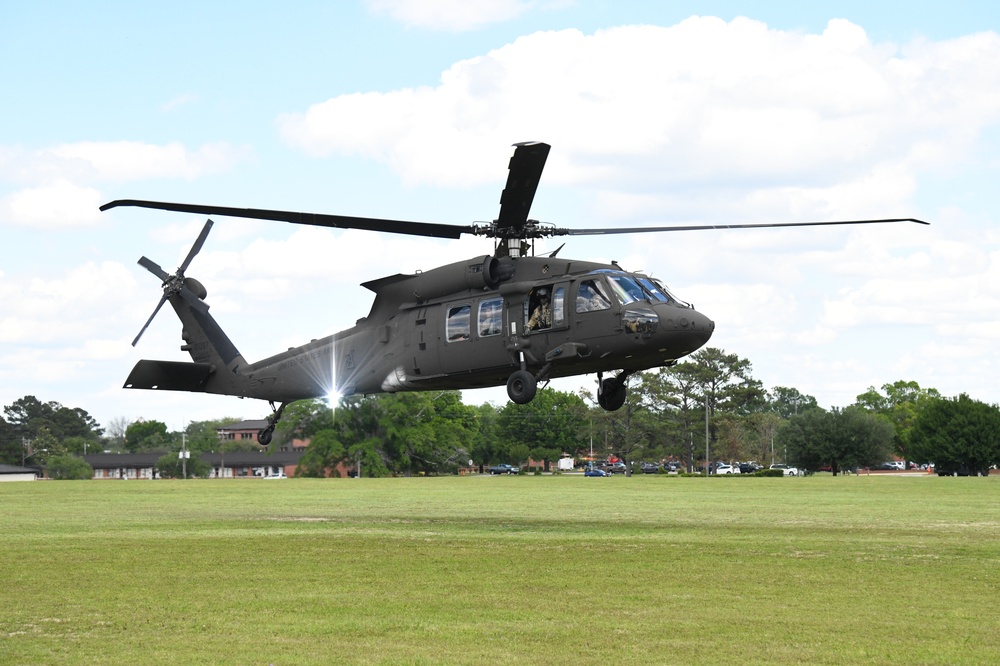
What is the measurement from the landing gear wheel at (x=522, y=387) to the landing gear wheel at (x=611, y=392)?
8.11 feet

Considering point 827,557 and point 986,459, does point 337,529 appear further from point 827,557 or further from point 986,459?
point 986,459

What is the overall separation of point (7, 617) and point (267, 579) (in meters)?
5.03

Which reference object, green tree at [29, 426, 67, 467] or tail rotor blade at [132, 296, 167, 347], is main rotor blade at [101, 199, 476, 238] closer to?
tail rotor blade at [132, 296, 167, 347]

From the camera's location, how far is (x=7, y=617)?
16.5 meters

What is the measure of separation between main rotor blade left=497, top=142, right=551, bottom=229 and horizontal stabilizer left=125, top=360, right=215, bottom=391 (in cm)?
1254

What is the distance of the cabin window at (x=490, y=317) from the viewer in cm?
2720

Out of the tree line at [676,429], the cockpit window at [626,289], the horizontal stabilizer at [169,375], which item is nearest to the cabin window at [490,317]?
the cockpit window at [626,289]

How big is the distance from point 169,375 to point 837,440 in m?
91.1

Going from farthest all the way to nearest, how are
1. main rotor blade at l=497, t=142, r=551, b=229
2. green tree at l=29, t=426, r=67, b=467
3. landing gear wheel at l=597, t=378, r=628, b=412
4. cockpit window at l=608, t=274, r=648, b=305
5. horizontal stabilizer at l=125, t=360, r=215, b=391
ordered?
green tree at l=29, t=426, r=67, b=467 → horizontal stabilizer at l=125, t=360, r=215, b=391 → landing gear wheel at l=597, t=378, r=628, b=412 → cockpit window at l=608, t=274, r=648, b=305 → main rotor blade at l=497, t=142, r=551, b=229

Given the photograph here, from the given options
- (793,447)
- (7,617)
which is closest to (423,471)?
(793,447)

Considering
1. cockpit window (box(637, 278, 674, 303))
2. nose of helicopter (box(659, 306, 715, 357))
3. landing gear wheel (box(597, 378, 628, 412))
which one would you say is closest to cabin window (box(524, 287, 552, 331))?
cockpit window (box(637, 278, 674, 303))

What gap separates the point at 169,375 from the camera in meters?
34.2

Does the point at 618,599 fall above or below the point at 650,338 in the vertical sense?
below

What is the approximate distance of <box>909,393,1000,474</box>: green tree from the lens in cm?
10956
